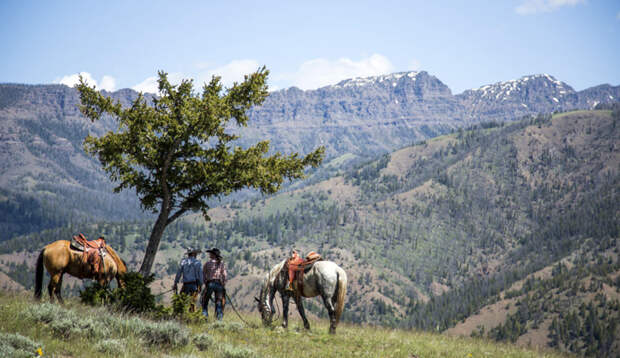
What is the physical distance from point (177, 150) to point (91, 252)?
5237 mm

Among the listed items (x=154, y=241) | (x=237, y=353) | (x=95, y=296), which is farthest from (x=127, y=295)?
(x=237, y=353)

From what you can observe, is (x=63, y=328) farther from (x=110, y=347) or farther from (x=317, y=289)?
(x=317, y=289)

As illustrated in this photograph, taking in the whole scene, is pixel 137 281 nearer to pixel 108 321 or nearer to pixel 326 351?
pixel 108 321

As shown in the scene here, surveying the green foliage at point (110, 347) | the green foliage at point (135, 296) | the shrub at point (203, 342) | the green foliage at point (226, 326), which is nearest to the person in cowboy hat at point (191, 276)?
the green foliage at point (226, 326)

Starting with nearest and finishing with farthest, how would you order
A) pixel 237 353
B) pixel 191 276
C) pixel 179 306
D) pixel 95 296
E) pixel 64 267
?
pixel 237 353
pixel 95 296
pixel 179 306
pixel 64 267
pixel 191 276

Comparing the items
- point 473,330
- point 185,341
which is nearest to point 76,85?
point 185,341

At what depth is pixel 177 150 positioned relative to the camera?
19453 millimetres

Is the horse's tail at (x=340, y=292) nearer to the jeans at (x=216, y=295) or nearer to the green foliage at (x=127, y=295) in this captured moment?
the jeans at (x=216, y=295)

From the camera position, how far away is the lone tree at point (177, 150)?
18328mm

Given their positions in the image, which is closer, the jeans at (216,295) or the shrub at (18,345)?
the shrub at (18,345)

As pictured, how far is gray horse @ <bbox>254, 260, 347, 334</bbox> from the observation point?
1823 centimetres

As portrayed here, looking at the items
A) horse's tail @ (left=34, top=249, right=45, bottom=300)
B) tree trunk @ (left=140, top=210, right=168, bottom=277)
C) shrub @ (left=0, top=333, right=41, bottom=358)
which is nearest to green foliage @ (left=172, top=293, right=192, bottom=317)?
tree trunk @ (left=140, top=210, right=168, bottom=277)

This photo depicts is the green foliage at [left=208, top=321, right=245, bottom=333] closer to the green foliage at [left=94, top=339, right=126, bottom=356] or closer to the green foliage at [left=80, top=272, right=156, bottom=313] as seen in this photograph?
the green foliage at [left=80, top=272, right=156, bottom=313]

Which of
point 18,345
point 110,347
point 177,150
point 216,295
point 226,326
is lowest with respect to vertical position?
point 226,326
